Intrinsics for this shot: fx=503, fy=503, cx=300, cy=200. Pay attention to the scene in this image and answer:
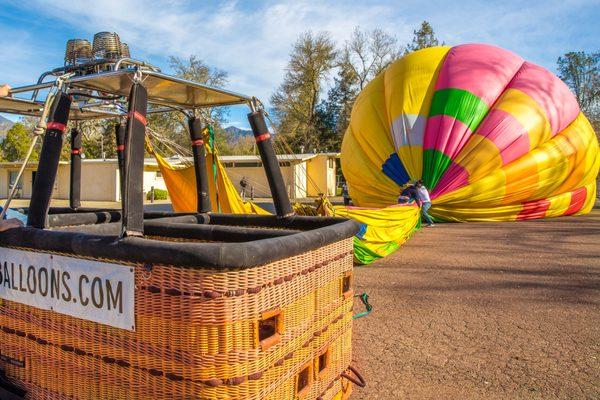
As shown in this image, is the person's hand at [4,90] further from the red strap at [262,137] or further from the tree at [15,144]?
the tree at [15,144]

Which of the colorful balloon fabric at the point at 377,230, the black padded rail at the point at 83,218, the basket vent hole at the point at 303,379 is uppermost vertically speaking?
the black padded rail at the point at 83,218

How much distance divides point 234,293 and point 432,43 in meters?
54.3

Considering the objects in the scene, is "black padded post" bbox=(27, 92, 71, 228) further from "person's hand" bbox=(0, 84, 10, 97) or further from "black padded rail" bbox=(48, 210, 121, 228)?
"black padded rail" bbox=(48, 210, 121, 228)

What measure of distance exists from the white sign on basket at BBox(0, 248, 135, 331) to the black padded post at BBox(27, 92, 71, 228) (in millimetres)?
219

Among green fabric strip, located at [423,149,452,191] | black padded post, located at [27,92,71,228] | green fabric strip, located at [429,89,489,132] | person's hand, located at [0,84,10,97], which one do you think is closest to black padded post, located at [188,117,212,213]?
person's hand, located at [0,84,10,97]

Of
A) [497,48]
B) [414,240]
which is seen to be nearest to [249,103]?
[414,240]

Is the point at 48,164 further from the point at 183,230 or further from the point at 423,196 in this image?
the point at 423,196

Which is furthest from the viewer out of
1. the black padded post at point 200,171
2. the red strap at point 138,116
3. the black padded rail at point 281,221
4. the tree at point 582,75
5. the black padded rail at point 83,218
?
the tree at point 582,75

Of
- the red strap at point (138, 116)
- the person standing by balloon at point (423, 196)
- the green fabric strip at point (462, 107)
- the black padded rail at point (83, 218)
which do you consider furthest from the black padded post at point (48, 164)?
the green fabric strip at point (462, 107)

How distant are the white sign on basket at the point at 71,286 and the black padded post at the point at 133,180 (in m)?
0.20

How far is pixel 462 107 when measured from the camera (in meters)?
12.6

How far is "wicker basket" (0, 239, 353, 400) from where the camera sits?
2.04 metres

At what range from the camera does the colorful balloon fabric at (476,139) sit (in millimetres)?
12547

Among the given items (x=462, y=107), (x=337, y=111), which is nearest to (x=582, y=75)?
(x=337, y=111)
